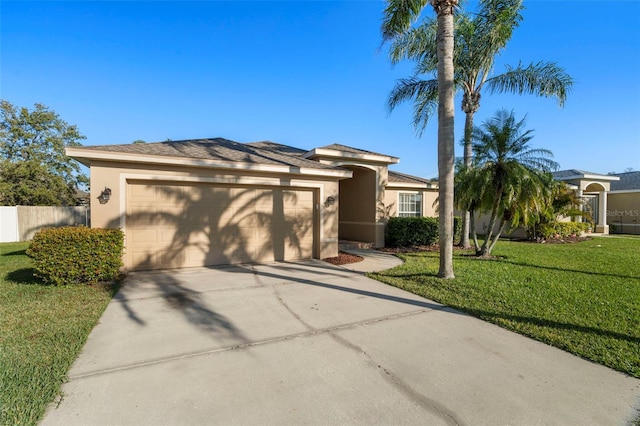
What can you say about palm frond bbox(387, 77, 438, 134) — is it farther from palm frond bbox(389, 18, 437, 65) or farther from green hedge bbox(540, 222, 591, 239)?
green hedge bbox(540, 222, 591, 239)

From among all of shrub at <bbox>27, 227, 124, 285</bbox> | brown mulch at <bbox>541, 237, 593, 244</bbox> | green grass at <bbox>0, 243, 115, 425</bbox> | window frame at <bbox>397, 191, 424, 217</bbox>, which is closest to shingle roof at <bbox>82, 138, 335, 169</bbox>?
shrub at <bbox>27, 227, 124, 285</bbox>

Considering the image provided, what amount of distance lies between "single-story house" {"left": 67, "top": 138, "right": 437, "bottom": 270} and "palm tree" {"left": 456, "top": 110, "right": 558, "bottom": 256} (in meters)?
4.30

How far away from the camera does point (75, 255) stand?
21.0 ft

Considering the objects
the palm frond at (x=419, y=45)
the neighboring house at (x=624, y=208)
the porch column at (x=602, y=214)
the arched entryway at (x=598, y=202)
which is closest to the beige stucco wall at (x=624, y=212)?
the neighboring house at (x=624, y=208)

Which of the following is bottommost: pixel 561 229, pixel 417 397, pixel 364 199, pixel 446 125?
pixel 417 397

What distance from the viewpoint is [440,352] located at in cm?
376

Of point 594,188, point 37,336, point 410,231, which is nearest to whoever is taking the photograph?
point 37,336

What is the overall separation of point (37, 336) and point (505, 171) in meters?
11.3

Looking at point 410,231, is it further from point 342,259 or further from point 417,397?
point 417,397

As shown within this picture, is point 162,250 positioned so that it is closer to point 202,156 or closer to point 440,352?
point 202,156

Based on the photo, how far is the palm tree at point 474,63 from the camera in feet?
36.5

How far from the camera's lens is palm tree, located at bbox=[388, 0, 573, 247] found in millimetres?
11133

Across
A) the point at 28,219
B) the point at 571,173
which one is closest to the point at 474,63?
the point at 571,173

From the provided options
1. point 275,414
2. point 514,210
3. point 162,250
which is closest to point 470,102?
point 514,210
